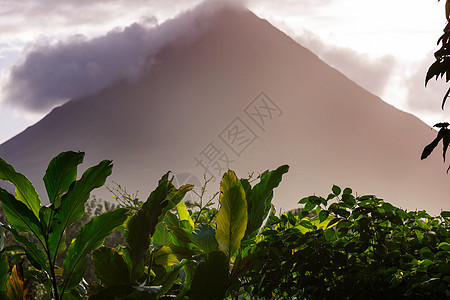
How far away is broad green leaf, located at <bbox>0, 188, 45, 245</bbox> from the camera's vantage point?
1.79 meters

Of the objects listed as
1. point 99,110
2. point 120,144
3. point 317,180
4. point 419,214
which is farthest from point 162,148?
point 419,214

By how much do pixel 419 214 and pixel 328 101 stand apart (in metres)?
108

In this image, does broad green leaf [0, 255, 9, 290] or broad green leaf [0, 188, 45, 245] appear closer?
broad green leaf [0, 188, 45, 245]

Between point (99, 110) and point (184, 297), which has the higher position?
point (99, 110)

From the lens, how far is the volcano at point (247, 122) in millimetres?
107500

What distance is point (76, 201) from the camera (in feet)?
6.11

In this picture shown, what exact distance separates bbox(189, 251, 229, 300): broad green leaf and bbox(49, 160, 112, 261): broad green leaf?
0.47 m

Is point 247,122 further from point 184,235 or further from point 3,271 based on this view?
point 3,271

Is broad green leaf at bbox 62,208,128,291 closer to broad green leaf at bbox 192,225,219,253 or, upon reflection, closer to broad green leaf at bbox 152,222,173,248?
broad green leaf at bbox 192,225,219,253

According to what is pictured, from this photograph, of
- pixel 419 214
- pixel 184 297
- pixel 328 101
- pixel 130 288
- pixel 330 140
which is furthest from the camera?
pixel 330 140

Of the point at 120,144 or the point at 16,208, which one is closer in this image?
the point at 16,208

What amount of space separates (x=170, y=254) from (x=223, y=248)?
0.78ft

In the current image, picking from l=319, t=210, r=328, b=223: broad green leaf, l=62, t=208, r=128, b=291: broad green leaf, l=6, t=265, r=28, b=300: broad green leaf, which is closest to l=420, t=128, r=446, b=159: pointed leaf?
l=319, t=210, r=328, b=223: broad green leaf

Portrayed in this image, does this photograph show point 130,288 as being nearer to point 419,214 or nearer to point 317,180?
point 419,214
